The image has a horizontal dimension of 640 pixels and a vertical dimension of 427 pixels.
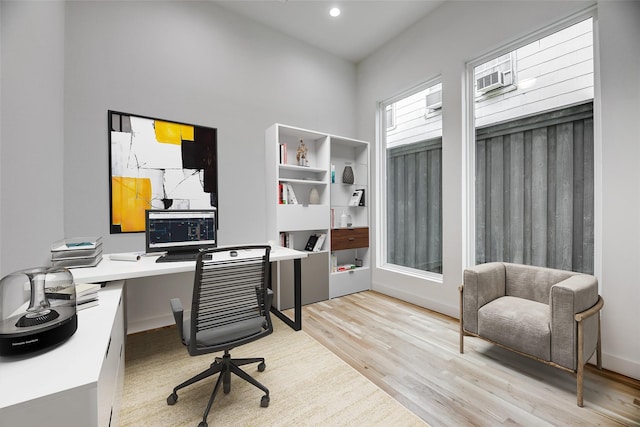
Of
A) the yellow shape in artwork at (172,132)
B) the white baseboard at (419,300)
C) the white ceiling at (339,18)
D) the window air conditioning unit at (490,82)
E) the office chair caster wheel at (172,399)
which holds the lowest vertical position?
the office chair caster wheel at (172,399)

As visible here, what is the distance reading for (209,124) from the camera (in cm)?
317

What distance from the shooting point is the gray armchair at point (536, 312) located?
1.76 meters

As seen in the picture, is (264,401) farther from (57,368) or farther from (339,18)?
(339,18)

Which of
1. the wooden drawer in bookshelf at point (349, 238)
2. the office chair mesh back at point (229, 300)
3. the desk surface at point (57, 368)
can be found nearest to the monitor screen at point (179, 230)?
the office chair mesh back at point (229, 300)

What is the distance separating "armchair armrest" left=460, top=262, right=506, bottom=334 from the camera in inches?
89.7

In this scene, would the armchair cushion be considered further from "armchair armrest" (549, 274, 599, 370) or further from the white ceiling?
the white ceiling

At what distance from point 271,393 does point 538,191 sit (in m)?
2.85

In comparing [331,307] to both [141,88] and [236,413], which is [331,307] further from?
[141,88]

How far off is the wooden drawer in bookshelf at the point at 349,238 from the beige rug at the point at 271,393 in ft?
5.26

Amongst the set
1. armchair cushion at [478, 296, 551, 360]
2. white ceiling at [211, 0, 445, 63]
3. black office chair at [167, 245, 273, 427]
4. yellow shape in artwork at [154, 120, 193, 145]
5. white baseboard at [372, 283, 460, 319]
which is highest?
white ceiling at [211, 0, 445, 63]

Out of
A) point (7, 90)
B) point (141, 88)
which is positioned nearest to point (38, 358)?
point (7, 90)

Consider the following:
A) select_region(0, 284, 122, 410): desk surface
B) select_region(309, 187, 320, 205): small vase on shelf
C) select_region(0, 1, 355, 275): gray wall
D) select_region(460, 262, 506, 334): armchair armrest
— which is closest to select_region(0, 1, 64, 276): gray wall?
select_region(0, 1, 355, 275): gray wall

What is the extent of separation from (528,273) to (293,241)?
2.54 m

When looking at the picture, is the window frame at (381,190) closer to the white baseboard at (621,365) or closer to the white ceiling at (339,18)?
the white ceiling at (339,18)
